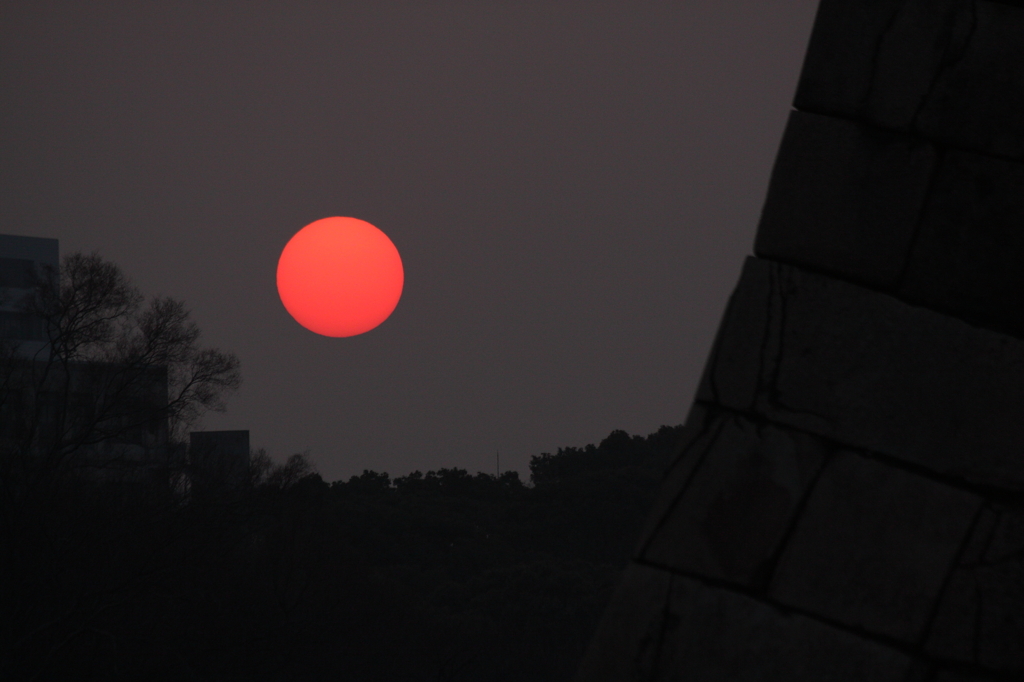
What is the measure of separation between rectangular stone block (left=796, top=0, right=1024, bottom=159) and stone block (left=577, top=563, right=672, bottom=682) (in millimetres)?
1155

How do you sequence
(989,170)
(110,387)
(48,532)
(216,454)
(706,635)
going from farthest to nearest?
(216,454) < (110,387) < (48,532) < (989,170) < (706,635)

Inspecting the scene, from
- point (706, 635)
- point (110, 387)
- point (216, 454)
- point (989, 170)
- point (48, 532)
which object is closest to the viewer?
point (706, 635)

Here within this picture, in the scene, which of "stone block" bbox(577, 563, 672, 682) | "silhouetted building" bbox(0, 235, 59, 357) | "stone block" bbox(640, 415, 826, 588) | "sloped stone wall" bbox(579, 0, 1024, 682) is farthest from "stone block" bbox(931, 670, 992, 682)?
"silhouetted building" bbox(0, 235, 59, 357)

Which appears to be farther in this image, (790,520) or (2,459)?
(2,459)

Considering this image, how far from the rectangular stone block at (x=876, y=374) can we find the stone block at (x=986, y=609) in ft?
0.49

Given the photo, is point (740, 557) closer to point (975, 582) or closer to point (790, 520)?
point (790, 520)

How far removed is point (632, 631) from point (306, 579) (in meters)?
28.3

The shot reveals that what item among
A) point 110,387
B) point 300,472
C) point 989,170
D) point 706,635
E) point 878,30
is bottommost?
point 300,472

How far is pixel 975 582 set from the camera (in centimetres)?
190

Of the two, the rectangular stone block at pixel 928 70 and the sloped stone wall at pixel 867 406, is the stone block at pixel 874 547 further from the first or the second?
the rectangular stone block at pixel 928 70

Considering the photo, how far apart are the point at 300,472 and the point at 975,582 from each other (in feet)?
91.0

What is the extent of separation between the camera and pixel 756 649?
1.86 meters

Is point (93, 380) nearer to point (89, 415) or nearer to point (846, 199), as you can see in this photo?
point (89, 415)

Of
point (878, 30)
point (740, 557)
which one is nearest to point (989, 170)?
point (878, 30)
